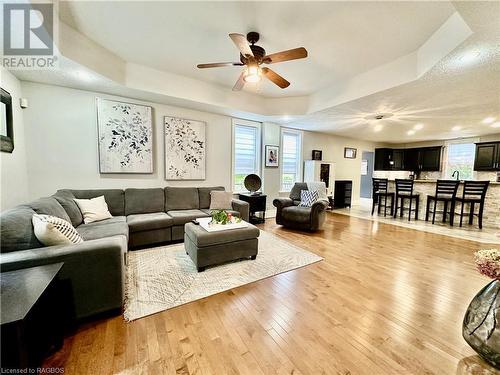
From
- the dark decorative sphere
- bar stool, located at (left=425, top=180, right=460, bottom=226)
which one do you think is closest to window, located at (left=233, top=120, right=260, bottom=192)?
the dark decorative sphere

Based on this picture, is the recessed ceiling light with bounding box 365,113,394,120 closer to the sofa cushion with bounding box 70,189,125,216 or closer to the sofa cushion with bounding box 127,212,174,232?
the sofa cushion with bounding box 127,212,174,232

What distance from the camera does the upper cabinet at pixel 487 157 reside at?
20.0 feet

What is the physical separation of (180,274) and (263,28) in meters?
3.02

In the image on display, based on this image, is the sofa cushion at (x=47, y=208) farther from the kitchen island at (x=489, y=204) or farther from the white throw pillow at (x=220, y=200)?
the kitchen island at (x=489, y=204)

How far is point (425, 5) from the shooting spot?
1973 millimetres

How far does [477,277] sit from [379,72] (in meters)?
3.04

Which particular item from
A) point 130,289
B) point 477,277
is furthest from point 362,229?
point 130,289

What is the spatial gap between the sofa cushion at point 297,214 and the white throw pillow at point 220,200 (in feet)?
3.90

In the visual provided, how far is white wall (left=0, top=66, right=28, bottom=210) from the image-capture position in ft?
7.91

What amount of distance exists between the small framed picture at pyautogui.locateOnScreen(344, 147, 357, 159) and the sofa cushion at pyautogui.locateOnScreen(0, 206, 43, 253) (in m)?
7.94

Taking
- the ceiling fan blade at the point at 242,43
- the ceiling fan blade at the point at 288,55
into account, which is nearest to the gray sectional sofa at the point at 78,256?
the ceiling fan blade at the point at 242,43

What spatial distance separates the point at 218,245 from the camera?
2.53m

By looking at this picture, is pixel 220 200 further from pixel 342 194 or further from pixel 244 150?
pixel 342 194

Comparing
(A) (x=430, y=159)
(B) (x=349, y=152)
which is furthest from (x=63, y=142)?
(A) (x=430, y=159)
